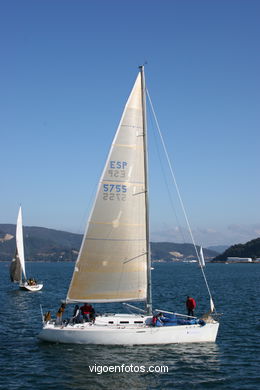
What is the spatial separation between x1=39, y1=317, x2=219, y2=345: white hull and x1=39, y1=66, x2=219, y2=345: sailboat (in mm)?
145

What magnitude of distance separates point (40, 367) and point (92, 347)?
3776mm

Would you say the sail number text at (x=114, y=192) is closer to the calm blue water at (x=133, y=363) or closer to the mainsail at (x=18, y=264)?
the calm blue water at (x=133, y=363)

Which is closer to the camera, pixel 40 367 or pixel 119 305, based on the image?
pixel 40 367

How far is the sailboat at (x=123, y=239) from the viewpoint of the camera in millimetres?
26891

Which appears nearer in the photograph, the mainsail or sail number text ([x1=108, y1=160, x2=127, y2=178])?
sail number text ([x1=108, y1=160, x2=127, y2=178])

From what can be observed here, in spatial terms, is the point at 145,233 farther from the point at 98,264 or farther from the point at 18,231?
the point at 18,231

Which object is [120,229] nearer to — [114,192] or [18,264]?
[114,192]

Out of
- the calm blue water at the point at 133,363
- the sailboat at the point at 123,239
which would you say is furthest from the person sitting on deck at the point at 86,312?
the calm blue water at the point at 133,363

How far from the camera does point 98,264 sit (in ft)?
89.2

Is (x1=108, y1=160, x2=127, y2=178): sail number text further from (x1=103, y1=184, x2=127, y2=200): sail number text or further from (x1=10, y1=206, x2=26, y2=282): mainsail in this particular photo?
(x1=10, y1=206, x2=26, y2=282): mainsail

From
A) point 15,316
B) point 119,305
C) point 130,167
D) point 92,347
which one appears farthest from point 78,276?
point 119,305

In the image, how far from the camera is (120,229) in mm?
27391

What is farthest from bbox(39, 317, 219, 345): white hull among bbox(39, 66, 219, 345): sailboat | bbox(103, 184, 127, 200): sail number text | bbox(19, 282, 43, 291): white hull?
bbox(19, 282, 43, 291): white hull

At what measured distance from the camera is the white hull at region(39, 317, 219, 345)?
84.1 feet
